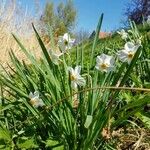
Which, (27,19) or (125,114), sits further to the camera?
(27,19)

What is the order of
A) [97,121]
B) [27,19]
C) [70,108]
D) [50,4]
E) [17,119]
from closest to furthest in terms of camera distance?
1. [97,121]
2. [70,108]
3. [17,119]
4. [27,19]
5. [50,4]

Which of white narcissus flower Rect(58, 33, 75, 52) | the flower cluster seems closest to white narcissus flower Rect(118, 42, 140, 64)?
the flower cluster

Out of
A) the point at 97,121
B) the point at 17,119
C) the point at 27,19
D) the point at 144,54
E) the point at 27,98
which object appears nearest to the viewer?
the point at 97,121

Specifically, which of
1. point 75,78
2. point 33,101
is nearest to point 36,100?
point 33,101

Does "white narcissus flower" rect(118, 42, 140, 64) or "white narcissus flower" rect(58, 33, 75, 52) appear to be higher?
"white narcissus flower" rect(58, 33, 75, 52)

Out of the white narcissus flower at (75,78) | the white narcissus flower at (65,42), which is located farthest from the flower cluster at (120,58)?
the white narcissus flower at (65,42)

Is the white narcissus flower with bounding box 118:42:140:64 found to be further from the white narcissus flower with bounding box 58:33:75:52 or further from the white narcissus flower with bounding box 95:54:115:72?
the white narcissus flower with bounding box 58:33:75:52

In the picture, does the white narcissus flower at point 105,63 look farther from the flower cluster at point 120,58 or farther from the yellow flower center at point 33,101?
the yellow flower center at point 33,101

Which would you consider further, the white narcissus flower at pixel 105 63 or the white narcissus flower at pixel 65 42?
the white narcissus flower at pixel 65 42

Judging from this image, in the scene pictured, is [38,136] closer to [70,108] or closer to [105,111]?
[70,108]

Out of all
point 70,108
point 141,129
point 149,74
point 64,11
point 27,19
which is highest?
point 64,11

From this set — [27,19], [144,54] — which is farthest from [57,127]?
[27,19]
